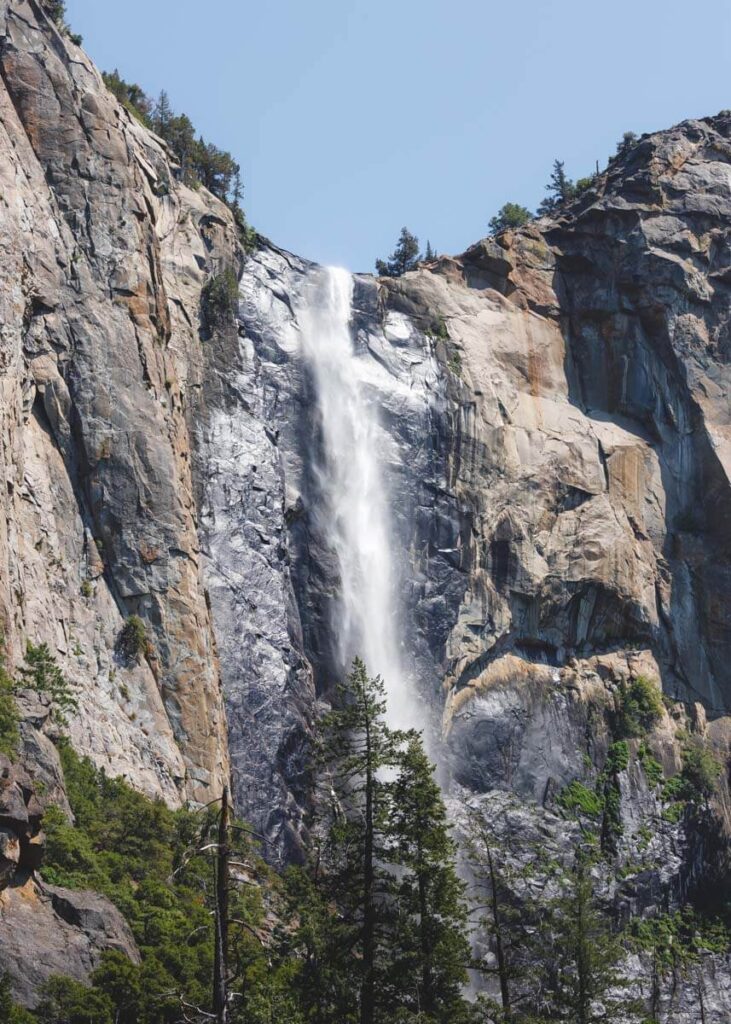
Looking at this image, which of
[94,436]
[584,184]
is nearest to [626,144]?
[584,184]

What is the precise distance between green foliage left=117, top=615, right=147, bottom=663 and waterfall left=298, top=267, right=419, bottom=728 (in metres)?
13.7

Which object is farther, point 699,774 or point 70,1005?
point 699,774

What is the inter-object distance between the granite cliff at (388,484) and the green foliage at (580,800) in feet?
2.70

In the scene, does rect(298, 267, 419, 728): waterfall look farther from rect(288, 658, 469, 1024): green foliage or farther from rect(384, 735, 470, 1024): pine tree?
rect(384, 735, 470, 1024): pine tree

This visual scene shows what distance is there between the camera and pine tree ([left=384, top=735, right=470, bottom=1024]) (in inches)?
1182

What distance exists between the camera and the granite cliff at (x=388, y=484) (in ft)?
150

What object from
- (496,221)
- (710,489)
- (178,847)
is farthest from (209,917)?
(496,221)

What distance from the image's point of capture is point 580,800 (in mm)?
58938

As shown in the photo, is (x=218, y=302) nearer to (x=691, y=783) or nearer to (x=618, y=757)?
(x=618, y=757)

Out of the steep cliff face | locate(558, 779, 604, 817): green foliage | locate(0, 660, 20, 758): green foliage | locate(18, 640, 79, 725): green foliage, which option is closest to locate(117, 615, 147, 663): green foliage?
the steep cliff face

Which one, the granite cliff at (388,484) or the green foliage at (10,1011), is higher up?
the granite cliff at (388,484)

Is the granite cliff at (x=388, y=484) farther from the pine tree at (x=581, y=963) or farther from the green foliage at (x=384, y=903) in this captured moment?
the pine tree at (x=581, y=963)

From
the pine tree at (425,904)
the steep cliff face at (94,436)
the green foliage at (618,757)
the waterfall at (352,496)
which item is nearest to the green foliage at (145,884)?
the steep cliff face at (94,436)

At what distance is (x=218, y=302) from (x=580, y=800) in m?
Result: 26.3
